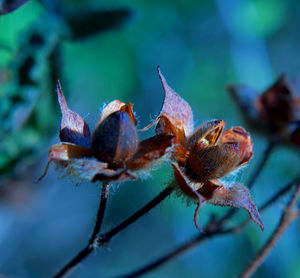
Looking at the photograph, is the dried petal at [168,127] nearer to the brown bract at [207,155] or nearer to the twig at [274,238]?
the brown bract at [207,155]

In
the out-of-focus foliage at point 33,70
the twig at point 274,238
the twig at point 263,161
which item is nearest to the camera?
the twig at point 274,238

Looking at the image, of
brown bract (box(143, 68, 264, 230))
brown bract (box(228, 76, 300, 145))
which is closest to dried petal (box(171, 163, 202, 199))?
brown bract (box(143, 68, 264, 230))

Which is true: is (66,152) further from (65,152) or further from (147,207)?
(147,207)

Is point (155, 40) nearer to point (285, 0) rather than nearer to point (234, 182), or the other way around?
point (285, 0)

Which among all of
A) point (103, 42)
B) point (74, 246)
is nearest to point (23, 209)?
point (74, 246)

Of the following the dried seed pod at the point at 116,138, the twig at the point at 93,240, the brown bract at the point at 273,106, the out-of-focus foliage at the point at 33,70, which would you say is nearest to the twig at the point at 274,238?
the brown bract at the point at 273,106

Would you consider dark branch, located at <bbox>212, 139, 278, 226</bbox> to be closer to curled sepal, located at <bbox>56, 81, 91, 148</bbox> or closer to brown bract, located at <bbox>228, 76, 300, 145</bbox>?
brown bract, located at <bbox>228, 76, 300, 145</bbox>

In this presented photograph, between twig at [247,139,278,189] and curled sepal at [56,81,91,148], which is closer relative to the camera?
curled sepal at [56,81,91,148]
